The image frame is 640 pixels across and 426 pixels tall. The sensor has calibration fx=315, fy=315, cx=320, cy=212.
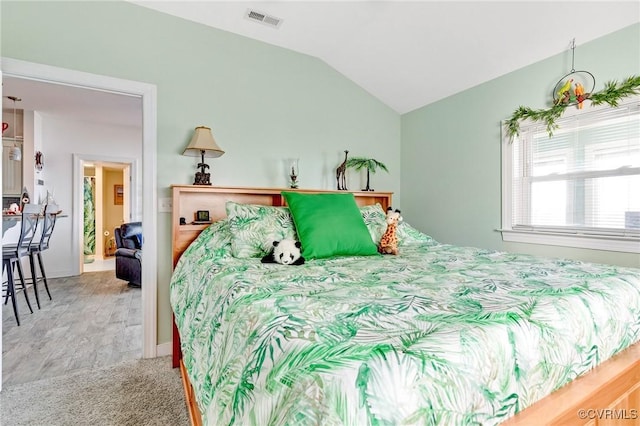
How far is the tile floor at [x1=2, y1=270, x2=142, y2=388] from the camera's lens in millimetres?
2180

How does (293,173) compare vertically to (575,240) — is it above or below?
above

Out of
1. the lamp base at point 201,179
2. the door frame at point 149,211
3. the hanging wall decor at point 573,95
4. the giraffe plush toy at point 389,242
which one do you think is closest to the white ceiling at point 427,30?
the hanging wall decor at point 573,95

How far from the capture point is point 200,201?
8.18 ft

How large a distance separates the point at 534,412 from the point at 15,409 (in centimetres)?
242

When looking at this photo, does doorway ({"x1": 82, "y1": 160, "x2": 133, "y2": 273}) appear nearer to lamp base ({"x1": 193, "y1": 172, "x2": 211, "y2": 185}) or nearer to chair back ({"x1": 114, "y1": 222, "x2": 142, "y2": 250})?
chair back ({"x1": 114, "y1": 222, "x2": 142, "y2": 250})

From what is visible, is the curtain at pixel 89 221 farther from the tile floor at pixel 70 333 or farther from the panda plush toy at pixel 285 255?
the panda plush toy at pixel 285 255

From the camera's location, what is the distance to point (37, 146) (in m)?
4.73

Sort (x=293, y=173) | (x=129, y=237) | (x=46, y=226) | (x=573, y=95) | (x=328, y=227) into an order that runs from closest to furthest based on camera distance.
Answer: (x=328, y=227) < (x=573, y=95) < (x=293, y=173) < (x=46, y=226) < (x=129, y=237)

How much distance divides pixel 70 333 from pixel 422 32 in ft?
12.7

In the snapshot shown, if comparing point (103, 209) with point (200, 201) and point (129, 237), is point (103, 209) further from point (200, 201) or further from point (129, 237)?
point (200, 201)

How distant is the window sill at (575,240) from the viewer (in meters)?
2.08

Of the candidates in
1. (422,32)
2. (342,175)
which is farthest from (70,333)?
(422,32)

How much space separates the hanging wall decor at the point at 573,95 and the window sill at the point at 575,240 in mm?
794

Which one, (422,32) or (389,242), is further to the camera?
(422,32)
